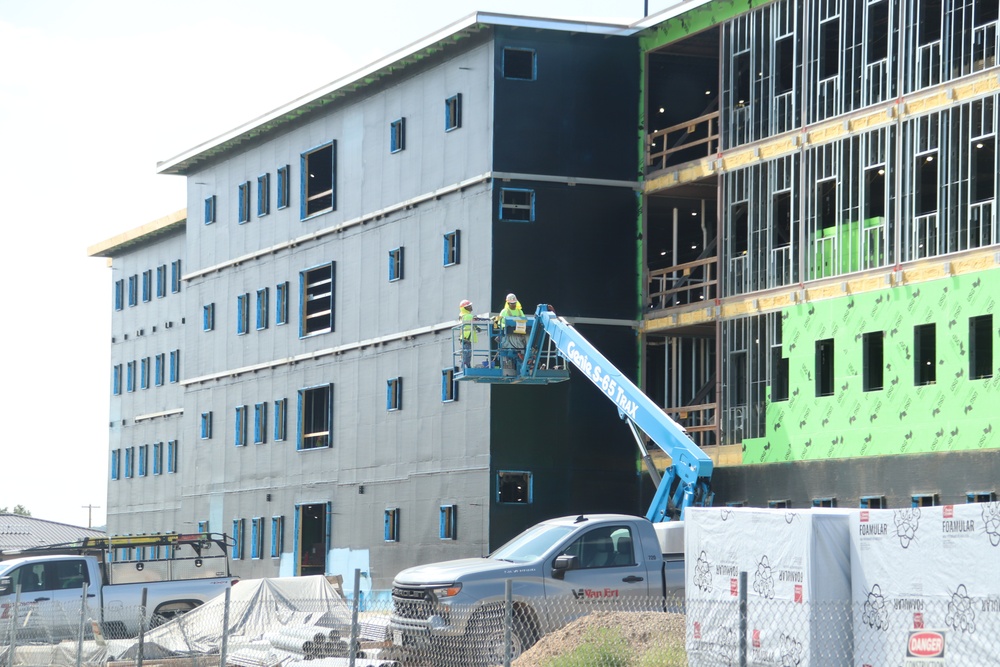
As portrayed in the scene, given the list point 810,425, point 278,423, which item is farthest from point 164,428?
point 810,425

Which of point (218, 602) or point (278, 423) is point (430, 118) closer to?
point (278, 423)

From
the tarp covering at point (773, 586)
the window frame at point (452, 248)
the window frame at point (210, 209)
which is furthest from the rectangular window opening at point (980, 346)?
the window frame at point (210, 209)

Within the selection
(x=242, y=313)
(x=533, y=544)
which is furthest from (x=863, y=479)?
(x=242, y=313)

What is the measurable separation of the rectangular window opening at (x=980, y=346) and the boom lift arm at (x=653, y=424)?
5.39 meters

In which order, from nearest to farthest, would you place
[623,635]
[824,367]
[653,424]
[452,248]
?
1. [623,635]
2. [653,424]
3. [824,367]
4. [452,248]

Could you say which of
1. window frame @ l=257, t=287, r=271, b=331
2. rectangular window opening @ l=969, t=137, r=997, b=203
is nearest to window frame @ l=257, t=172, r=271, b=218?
window frame @ l=257, t=287, r=271, b=331

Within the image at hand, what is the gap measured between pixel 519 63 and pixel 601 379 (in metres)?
10.4

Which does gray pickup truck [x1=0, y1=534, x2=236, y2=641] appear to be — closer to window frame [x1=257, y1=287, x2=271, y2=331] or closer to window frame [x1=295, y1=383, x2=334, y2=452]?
window frame [x1=295, y1=383, x2=334, y2=452]

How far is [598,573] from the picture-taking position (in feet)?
68.0

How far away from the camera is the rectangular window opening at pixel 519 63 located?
119 ft

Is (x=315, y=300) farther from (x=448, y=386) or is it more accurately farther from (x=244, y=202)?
(x=448, y=386)

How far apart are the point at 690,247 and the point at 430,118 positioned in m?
7.34

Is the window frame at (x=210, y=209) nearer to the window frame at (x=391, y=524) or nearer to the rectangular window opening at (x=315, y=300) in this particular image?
the rectangular window opening at (x=315, y=300)

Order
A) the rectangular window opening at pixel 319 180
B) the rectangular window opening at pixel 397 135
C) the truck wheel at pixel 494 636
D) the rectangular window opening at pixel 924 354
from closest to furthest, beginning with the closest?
1. the truck wheel at pixel 494 636
2. the rectangular window opening at pixel 924 354
3. the rectangular window opening at pixel 397 135
4. the rectangular window opening at pixel 319 180
